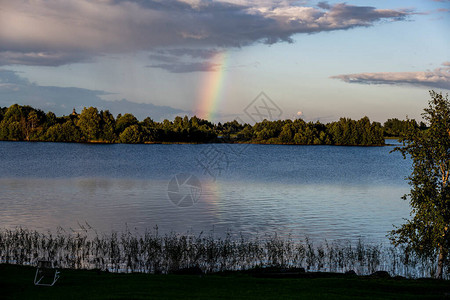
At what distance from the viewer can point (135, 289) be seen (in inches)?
595

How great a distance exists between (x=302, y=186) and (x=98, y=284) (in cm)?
4631

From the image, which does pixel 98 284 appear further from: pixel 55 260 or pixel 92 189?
pixel 92 189

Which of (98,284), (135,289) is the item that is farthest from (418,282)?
(98,284)

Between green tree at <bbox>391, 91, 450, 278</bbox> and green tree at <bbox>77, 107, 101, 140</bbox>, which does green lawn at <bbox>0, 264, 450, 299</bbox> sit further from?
green tree at <bbox>77, 107, 101, 140</bbox>

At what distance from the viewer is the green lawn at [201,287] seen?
14.5m

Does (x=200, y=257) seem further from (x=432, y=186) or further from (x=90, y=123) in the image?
(x=90, y=123)

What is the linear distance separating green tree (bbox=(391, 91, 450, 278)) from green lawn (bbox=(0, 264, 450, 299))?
2.59 metres

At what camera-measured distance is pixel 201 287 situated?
52.2 ft

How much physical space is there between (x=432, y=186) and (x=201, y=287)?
10.9m

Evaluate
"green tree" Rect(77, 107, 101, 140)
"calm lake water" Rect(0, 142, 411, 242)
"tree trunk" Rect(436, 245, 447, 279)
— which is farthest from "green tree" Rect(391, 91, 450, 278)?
"green tree" Rect(77, 107, 101, 140)

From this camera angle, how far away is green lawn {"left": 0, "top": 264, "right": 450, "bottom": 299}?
14.5m

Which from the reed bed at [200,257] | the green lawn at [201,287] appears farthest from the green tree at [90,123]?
the green lawn at [201,287]

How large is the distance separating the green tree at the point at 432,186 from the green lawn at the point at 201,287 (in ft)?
8.49

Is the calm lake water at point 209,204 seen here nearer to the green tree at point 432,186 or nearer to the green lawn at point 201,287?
the green tree at point 432,186
